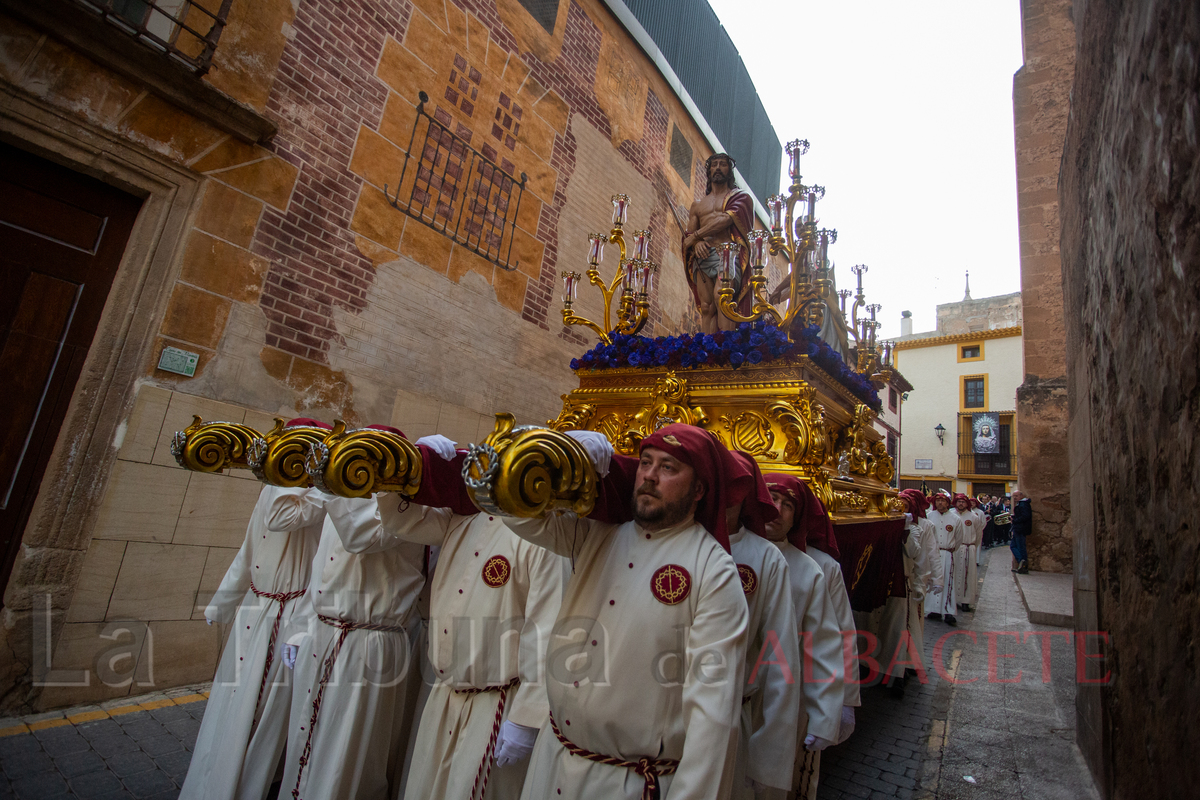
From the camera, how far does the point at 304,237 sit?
5051mm

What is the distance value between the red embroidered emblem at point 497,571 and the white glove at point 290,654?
1.22 meters

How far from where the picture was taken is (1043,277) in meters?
9.22

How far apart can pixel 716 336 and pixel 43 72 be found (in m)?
4.73

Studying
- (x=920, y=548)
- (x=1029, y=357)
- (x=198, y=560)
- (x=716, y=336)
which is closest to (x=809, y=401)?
(x=716, y=336)

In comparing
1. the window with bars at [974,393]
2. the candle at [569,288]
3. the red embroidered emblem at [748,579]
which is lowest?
the red embroidered emblem at [748,579]

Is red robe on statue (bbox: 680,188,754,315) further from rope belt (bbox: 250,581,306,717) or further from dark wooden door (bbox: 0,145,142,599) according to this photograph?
dark wooden door (bbox: 0,145,142,599)

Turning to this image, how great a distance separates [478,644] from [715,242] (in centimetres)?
397

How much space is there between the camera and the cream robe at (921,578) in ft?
19.6

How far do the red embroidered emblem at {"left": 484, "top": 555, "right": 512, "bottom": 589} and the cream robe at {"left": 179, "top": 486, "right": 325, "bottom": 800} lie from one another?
1.20m

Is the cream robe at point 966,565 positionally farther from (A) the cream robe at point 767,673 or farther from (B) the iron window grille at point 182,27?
(B) the iron window grille at point 182,27

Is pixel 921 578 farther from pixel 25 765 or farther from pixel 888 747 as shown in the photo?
pixel 25 765

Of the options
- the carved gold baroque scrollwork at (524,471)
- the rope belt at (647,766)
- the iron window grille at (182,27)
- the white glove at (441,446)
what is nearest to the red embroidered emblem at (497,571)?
the white glove at (441,446)

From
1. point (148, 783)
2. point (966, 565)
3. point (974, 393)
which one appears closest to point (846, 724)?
point (148, 783)

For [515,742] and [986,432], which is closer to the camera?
[515,742]
